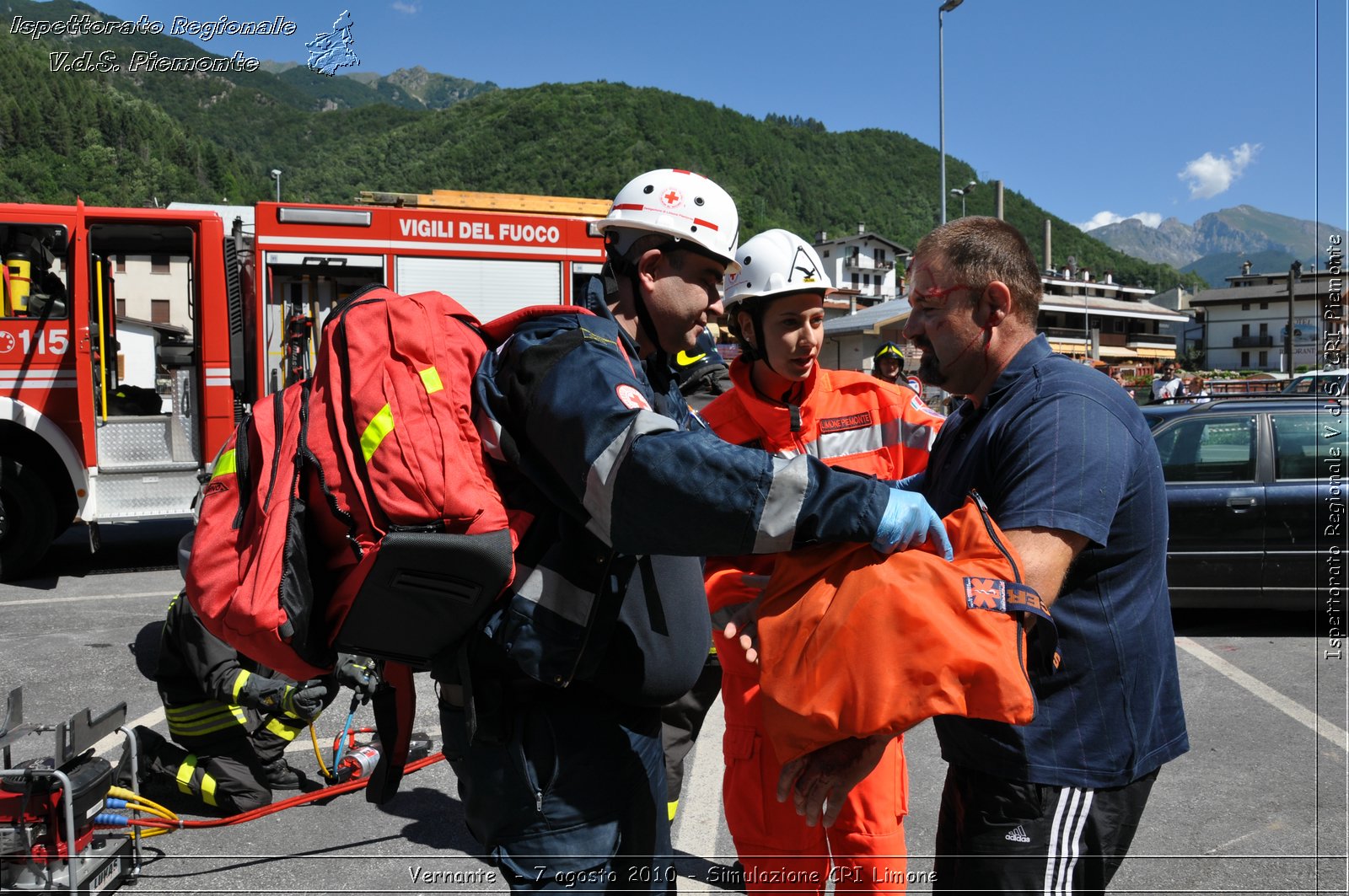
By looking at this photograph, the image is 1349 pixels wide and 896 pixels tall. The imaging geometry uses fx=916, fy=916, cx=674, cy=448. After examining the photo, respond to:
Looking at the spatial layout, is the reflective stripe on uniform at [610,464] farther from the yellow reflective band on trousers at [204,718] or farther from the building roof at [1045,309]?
the building roof at [1045,309]

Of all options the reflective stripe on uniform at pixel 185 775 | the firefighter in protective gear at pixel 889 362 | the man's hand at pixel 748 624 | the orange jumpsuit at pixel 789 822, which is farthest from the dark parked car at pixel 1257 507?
the reflective stripe on uniform at pixel 185 775

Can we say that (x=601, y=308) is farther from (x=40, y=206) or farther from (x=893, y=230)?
Answer: (x=893, y=230)

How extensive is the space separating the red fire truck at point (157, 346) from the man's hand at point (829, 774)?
673 cm

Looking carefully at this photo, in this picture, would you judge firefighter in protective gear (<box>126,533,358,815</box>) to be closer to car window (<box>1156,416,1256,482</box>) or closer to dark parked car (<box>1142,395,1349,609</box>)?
dark parked car (<box>1142,395,1349,609</box>)

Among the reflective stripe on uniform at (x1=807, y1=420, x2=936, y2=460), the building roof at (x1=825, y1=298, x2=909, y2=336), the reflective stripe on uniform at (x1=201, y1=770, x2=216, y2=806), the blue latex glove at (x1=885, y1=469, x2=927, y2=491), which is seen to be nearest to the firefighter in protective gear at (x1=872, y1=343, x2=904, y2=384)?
the reflective stripe on uniform at (x1=807, y1=420, x2=936, y2=460)

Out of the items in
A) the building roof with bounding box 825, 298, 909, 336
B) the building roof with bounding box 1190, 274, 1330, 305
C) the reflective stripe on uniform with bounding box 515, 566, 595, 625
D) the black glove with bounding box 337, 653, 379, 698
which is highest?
the building roof with bounding box 1190, 274, 1330, 305

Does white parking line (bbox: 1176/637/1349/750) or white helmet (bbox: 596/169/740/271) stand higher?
white helmet (bbox: 596/169/740/271)

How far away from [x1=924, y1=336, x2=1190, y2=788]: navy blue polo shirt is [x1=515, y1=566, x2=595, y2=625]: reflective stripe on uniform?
82 cm

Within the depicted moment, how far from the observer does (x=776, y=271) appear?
347 centimetres

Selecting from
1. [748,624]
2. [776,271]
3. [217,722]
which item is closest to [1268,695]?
[776,271]

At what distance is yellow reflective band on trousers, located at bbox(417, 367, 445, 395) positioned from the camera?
5.50ft

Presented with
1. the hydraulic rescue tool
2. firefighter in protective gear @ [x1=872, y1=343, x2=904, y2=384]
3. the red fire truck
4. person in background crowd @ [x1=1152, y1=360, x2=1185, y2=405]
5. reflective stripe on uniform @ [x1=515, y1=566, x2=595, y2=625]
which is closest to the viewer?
reflective stripe on uniform @ [x1=515, y1=566, x2=595, y2=625]

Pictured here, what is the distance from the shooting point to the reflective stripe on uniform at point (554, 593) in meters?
1.71

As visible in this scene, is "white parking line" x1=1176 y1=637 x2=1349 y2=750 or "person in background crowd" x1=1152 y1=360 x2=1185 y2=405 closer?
"white parking line" x1=1176 y1=637 x2=1349 y2=750
